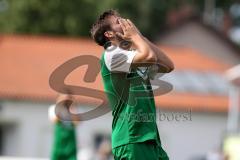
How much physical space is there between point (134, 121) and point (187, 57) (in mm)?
→ 28950

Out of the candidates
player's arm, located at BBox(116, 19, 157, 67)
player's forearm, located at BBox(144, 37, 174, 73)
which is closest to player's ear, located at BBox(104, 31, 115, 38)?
player's arm, located at BBox(116, 19, 157, 67)

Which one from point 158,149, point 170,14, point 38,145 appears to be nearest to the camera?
point 158,149

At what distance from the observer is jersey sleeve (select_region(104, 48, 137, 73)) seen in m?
6.09

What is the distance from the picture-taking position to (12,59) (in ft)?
103

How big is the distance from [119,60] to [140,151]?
699 mm

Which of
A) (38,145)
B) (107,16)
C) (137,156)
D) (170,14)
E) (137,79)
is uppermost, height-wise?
(170,14)

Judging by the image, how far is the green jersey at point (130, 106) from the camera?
20.2 feet

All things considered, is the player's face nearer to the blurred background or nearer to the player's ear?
the player's ear

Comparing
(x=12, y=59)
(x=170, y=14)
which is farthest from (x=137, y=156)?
(x=170, y=14)

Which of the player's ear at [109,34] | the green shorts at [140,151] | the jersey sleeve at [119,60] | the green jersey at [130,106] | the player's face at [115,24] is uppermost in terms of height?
the player's face at [115,24]

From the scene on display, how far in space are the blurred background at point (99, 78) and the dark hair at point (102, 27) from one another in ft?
31.5

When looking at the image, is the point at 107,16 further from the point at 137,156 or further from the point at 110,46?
the point at 137,156

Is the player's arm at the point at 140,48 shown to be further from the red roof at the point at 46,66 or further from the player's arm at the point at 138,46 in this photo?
the red roof at the point at 46,66

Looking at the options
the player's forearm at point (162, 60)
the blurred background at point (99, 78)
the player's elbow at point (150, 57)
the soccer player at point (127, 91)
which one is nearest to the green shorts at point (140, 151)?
the soccer player at point (127, 91)
